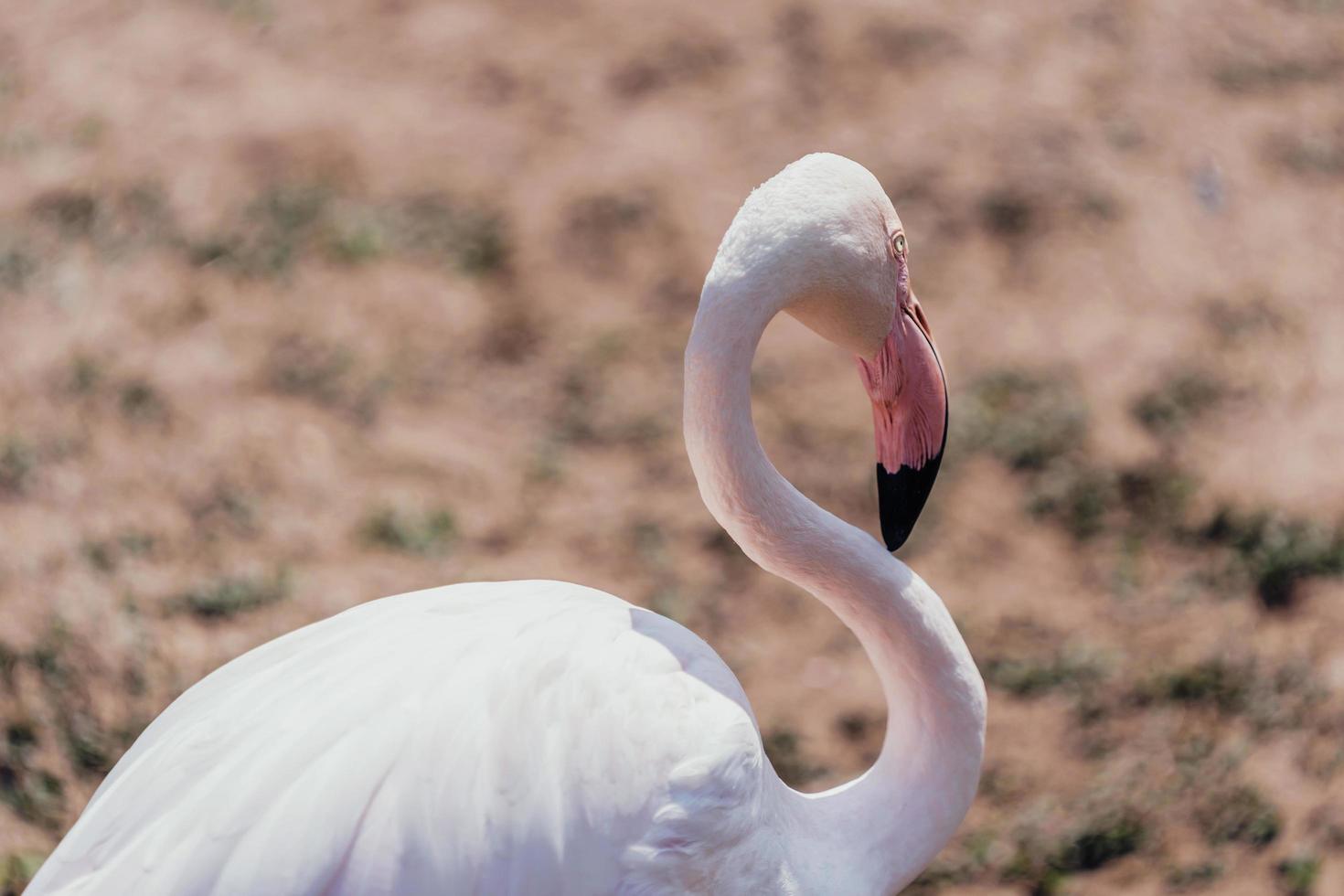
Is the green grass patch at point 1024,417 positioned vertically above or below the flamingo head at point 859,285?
below

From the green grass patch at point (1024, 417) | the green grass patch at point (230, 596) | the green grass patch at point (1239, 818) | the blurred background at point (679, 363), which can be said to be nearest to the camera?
the green grass patch at point (1239, 818)

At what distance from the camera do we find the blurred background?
3.77 metres

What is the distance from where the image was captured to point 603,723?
2316 mm

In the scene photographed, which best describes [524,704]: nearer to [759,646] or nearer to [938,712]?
[938,712]

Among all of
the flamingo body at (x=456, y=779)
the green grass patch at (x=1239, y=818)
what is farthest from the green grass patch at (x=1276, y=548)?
the flamingo body at (x=456, y=779)

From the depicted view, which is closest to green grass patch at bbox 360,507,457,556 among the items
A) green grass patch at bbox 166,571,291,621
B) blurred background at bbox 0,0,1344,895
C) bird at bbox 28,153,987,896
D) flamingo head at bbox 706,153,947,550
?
blurred background at bbox 0,0,1344,895

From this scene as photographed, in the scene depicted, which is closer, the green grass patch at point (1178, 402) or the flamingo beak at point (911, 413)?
the flamingo beak at point (911, 413)

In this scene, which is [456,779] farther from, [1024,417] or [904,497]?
[1024,417]

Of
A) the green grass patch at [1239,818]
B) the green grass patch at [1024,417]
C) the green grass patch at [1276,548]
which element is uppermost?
the green grass patch at [1024,417]

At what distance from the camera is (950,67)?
599 centimetres

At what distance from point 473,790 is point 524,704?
17 centimetres

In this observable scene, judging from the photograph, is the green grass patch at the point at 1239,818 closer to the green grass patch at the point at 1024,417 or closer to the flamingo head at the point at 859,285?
the green grass patch at the point at 1024,417

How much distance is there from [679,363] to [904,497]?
244cm

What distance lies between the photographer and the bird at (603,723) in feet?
7.25
